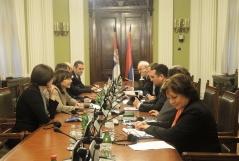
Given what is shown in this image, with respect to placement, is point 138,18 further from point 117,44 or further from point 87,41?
point 87,41

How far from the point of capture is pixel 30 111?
298cm

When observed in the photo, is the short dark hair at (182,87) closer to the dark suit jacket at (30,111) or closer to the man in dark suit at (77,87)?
the dark suit jacket at (30,111)

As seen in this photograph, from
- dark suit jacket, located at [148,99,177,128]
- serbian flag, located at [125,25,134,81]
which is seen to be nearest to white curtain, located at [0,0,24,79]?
serbian flag, located at [125,25,134,81]

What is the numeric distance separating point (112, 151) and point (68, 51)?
645 cm

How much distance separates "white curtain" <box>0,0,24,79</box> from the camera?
6.68m

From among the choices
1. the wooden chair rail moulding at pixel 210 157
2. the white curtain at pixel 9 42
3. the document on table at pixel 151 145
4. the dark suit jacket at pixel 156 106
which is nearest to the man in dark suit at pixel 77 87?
the white curtain at pixel 9 42

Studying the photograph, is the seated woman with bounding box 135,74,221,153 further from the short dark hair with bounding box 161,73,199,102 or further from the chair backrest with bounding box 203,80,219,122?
the chair backrest with bounding box 203,80,219,122

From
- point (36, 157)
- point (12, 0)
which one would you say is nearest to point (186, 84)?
point (36, 157)

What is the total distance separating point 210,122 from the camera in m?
2.18

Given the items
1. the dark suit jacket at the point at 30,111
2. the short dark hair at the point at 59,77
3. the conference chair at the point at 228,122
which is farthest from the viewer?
the short dark hair at the point at 59,77

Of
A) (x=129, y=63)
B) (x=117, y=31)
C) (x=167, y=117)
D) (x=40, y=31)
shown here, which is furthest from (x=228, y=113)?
(x=40, y=31)

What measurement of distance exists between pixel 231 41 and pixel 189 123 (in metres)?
4.86

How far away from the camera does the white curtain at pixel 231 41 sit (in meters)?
6.28

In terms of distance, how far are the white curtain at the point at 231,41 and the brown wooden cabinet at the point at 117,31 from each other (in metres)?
2.06
